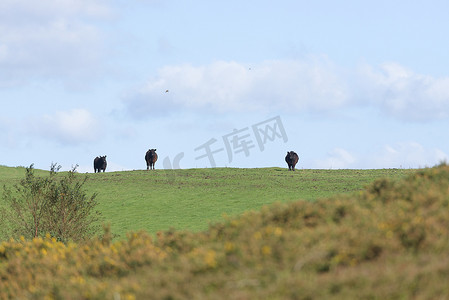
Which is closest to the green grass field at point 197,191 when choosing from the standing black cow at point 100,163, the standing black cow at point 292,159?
the standing black cow at point 292,159

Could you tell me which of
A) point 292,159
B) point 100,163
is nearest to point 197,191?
point 292,159

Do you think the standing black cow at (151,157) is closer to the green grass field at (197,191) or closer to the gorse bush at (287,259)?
the green grass field at (197,191)

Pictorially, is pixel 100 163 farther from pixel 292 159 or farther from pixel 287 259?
pixel 287 259

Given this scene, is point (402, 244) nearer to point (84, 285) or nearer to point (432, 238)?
point (432, 238)

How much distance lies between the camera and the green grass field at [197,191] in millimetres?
31156

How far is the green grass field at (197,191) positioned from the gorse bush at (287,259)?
586 inches

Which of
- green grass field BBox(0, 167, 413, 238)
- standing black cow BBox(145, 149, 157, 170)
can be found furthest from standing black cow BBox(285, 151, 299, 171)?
standing black cow BBox(145, 149, 157, 170)

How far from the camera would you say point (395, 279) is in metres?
7.82

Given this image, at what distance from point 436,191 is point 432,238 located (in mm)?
2912

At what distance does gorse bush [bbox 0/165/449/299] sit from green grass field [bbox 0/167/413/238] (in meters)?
14.9

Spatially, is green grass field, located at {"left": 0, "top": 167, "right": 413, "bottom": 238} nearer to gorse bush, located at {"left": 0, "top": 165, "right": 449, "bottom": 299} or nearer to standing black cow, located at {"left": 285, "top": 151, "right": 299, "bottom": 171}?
standing black cow, located at {"left": 285, "top": 151, "right": 299, "bottom": 171}

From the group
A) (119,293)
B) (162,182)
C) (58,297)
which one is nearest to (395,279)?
(119,293)

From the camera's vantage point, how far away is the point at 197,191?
39.9 meters

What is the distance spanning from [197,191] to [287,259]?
31119mm
